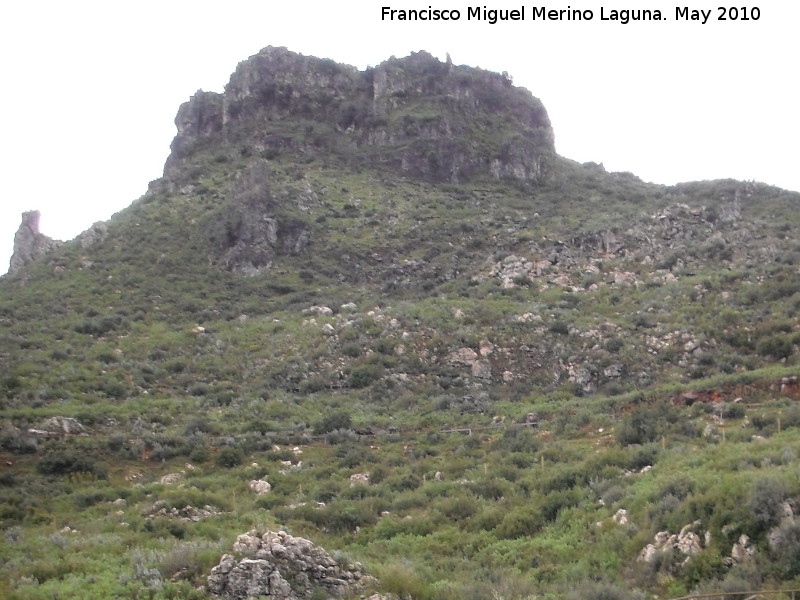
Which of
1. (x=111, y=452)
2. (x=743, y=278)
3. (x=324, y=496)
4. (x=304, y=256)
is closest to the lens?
(x=324, y=496)

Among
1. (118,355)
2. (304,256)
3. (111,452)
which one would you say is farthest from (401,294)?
(111,452)

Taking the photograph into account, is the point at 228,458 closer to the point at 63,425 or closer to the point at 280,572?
the point at 63,425

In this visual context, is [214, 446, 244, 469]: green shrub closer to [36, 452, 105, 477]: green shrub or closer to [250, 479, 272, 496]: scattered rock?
[250, 479, 272, 496]: scattered rock

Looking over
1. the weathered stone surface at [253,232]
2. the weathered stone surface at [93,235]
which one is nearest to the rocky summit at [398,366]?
the weathered stone surface at [253,232]

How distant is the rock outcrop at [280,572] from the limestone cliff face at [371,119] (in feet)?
149

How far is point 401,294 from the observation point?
40.3m

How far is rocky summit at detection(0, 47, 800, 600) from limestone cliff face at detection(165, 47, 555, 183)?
22 centimetres

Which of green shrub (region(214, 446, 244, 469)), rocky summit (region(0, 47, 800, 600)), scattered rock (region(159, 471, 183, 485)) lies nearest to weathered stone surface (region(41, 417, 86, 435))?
rocky summit (region(0, 47, 800, 600))

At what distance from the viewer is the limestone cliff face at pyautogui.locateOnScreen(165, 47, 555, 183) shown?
185ft

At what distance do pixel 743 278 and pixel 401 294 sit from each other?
54.1ft

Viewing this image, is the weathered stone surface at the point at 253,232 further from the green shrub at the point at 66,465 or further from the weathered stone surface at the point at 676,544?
the weathered stone surface at the point at 676,544

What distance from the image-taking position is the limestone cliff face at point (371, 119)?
185 feet

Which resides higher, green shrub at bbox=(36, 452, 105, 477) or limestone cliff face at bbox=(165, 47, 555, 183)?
limestone cliff face at bbox=(165, 47, 555, 183)

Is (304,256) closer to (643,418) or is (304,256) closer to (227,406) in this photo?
(227,406)
